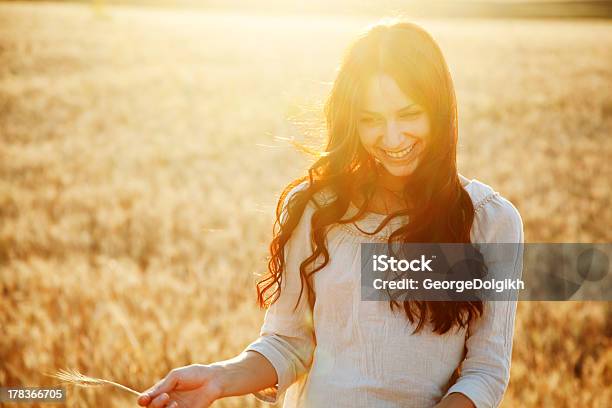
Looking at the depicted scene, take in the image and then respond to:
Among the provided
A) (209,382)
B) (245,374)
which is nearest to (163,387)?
(209,382)

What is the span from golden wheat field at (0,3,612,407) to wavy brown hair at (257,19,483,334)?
0.78 ft

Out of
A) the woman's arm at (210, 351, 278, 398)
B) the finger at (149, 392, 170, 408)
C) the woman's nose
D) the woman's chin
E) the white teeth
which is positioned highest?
the woman's nose

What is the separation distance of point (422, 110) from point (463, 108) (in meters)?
9.66

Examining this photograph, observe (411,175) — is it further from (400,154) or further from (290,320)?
(290,320)

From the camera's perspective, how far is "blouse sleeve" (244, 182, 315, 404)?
1967mm

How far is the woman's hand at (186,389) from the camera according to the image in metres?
1.66

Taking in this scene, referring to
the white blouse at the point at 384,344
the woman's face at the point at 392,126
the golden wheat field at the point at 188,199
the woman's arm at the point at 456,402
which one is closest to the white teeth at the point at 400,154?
the woman's face at the point at 392,126

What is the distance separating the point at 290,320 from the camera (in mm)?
1991

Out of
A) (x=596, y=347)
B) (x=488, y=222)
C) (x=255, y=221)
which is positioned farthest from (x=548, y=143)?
(x=488, y=222)

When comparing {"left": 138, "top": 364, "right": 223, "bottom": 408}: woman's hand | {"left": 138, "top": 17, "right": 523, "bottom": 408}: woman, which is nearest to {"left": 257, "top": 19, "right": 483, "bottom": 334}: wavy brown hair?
{"left": 138, "top": 17, "right": 523, "bottom": 408}: woman

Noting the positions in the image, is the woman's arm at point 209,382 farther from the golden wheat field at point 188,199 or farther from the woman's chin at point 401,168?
the woman's chin at point 401,168

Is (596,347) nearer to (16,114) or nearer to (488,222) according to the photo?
(488,222)

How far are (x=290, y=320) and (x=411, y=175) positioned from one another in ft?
1.75

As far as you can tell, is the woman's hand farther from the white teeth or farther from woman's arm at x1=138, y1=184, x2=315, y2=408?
the white teeth
